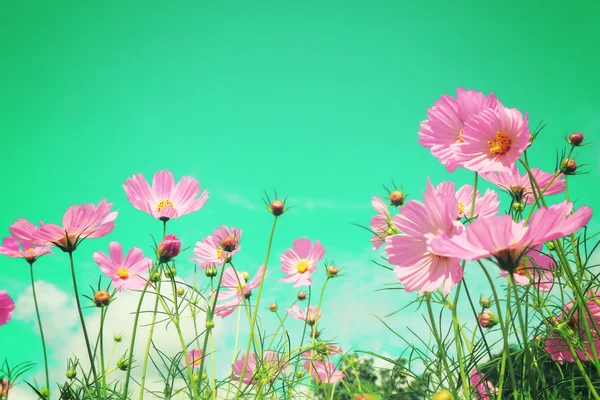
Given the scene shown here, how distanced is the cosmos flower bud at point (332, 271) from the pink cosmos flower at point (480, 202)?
2.21 ft

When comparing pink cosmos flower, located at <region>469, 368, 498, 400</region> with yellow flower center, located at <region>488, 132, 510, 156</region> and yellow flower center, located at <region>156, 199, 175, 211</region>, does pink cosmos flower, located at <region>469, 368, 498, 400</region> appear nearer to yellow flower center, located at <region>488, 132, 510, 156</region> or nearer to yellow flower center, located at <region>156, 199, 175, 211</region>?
yellow flower center, located at <region>488, 132, 510, 156</region>

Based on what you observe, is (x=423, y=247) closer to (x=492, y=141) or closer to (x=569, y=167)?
(x=492, y=141)

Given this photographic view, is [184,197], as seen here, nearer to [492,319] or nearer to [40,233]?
[40,233]

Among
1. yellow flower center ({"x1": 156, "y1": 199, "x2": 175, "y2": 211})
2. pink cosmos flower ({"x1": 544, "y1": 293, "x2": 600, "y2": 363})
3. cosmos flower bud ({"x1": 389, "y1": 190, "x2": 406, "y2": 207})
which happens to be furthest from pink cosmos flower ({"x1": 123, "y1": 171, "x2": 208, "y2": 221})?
pink cosmos flower ({"x1": 544, "y1": 293, "x2": 600, "y2": 363})

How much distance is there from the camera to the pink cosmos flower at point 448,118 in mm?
853

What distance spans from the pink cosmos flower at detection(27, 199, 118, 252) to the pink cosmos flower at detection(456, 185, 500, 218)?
0.79 m

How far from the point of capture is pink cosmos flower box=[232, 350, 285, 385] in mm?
1251

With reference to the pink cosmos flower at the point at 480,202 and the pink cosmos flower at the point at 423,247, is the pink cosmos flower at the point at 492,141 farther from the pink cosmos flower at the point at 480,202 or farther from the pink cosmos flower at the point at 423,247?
the pink cosmos flower at the point at 480,202

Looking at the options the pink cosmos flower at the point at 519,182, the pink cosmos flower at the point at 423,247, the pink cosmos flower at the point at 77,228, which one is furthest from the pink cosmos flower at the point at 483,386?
the pink cosmos flower at the point at 77,228

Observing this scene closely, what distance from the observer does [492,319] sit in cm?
120

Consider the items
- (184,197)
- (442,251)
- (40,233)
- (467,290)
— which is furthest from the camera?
(184,197)

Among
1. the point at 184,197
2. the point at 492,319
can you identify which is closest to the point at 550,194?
the point at 492,319

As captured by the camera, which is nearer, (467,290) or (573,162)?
(467,290)

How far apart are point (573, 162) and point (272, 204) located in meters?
0.83
